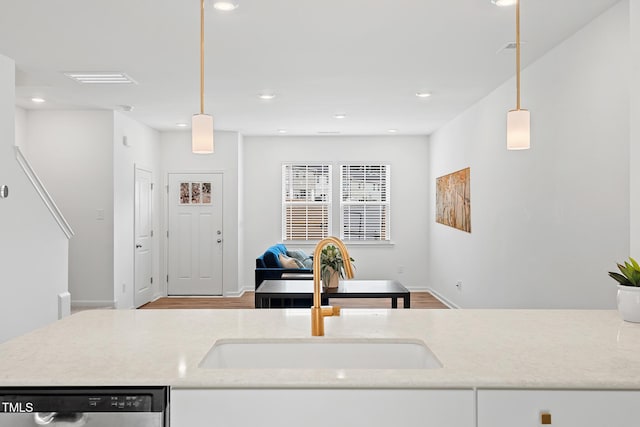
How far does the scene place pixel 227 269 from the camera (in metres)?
7.79

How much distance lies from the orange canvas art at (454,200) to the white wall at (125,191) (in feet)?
13.8

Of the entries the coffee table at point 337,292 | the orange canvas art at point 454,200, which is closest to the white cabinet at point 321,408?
the coffee table at point 337,292

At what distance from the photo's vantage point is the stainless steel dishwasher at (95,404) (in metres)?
1.31

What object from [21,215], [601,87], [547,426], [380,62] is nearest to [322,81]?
[380,62]

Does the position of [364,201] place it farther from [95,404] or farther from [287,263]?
[95,404]

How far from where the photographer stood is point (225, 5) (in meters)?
2.94

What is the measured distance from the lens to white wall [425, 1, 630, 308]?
300 centimetres

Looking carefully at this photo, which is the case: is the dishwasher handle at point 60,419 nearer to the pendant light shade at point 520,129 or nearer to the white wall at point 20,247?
the pendant light shade at point 520,129

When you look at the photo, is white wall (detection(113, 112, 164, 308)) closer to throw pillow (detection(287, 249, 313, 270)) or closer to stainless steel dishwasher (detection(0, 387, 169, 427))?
throw pillow (detection(287, 249, 313, 270))

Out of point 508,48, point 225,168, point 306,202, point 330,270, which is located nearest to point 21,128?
point 225,168

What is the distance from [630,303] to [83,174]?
590 cm

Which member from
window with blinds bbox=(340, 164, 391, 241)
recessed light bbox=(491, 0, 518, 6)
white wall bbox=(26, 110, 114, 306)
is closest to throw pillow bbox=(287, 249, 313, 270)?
window with blinds bbox=(340, 164, 391, 241)

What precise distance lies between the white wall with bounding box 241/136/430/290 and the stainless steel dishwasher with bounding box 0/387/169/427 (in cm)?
694

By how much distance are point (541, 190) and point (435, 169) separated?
12.4 ft
